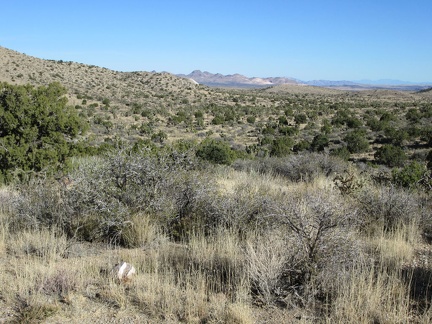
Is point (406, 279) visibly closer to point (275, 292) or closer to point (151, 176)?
point (275, 292)

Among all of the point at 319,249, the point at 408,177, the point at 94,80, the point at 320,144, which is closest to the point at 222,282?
the point at 319,249

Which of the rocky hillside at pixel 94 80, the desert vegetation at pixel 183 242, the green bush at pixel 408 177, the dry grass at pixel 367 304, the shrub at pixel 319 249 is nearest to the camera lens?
the dry grass at pixel 367 304

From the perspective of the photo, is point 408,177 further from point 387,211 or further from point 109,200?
point 109,200

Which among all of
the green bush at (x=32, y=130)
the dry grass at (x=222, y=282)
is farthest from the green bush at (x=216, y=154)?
the dry grass at (x=222, y=282)

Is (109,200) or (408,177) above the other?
(109,200)

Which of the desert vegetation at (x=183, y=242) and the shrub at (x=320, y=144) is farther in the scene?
the shrub at (x=320, y=144)

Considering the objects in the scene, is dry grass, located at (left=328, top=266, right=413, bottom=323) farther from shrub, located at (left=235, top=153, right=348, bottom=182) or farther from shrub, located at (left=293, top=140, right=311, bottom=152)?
shrub, located at (left=293, top=140, right=311, bottom=152)

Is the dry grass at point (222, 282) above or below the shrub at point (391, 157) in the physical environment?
above

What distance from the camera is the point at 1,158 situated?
1038 centimetres

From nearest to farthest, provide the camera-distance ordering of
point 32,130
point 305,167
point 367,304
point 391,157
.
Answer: point 367,304 → point 32,130 → point 305,167 → point 391,157

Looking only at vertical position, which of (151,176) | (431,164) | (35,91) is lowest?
(431,164)

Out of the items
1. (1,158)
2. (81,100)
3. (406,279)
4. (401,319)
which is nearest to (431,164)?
(406,279)

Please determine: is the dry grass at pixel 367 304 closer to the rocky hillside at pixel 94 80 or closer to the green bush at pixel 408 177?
Result: the green bush at pixel 408 177

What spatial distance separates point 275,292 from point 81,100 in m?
41.9
